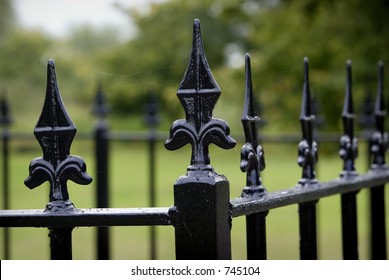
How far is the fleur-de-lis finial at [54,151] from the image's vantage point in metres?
1.24

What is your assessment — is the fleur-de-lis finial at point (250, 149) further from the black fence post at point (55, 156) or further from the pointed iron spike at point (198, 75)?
the black fence post at point (55, 156)

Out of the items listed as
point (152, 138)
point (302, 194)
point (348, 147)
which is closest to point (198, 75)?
point (302, 194)

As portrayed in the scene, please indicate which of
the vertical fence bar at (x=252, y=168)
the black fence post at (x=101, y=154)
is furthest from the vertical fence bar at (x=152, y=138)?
the vertical fence bar at (x=252, y=168)

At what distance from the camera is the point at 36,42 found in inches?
858

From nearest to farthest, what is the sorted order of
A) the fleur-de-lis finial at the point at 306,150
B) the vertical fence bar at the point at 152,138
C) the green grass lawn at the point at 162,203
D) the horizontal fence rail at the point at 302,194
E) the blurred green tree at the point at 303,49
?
the horizontal fence rail at the point at 302,194, the fleur-de-lis finial at the point at 306,150, the vertical fence bar at the point at 152,138, the blurred green tree at the point at 303,49, the green grass lawn at the point at 162,203

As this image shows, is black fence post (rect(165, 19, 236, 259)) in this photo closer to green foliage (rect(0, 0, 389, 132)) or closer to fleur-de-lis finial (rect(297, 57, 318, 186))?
green foliage (rect(0, 0, 389, 132))

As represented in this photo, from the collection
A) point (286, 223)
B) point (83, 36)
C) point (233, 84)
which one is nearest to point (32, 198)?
point (286, 223)

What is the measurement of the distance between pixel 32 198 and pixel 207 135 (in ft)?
47.9

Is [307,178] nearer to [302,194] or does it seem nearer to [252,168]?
[302,194]

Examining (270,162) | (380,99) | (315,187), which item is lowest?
(315,187)

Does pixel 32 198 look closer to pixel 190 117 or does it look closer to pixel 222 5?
pixel 222 5

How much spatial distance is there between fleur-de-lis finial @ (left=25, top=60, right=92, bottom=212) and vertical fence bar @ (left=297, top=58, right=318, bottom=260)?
65cm

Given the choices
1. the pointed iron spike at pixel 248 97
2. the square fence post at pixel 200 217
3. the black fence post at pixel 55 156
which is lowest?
the square fence post at pixel 200 217

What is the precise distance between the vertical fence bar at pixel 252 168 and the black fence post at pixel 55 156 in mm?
352
